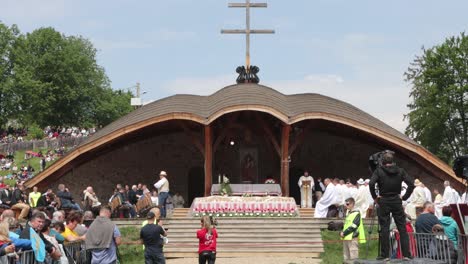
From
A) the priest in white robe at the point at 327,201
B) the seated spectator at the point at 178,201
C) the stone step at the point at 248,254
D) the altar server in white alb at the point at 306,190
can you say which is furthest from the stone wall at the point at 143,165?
the stone step at the point at 248,254

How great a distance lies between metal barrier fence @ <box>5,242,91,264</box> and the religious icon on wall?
59.6ft

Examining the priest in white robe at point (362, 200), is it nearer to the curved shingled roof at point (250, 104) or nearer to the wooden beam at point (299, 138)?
the curved shingled roof at point (250, 104)

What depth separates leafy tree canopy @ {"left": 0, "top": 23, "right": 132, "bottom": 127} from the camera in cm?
6612

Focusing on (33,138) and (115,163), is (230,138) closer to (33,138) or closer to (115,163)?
(115,163)

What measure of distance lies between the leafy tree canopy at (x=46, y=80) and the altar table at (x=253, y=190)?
4013 centimetres

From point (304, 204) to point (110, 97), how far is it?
168 feet

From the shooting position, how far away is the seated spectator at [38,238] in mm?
10570

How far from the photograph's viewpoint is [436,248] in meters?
12.4

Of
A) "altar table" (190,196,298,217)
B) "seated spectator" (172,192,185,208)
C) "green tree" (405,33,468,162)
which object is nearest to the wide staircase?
"altar table" (190,196,298,217)

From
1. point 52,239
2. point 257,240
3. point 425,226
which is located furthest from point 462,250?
point 257,240

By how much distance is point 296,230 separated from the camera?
2153 centimetres

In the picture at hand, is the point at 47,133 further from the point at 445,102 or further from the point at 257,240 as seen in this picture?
the point at 257,240

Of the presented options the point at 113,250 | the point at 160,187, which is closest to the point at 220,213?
the point at 160,187

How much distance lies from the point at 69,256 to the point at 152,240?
1.32 metres
